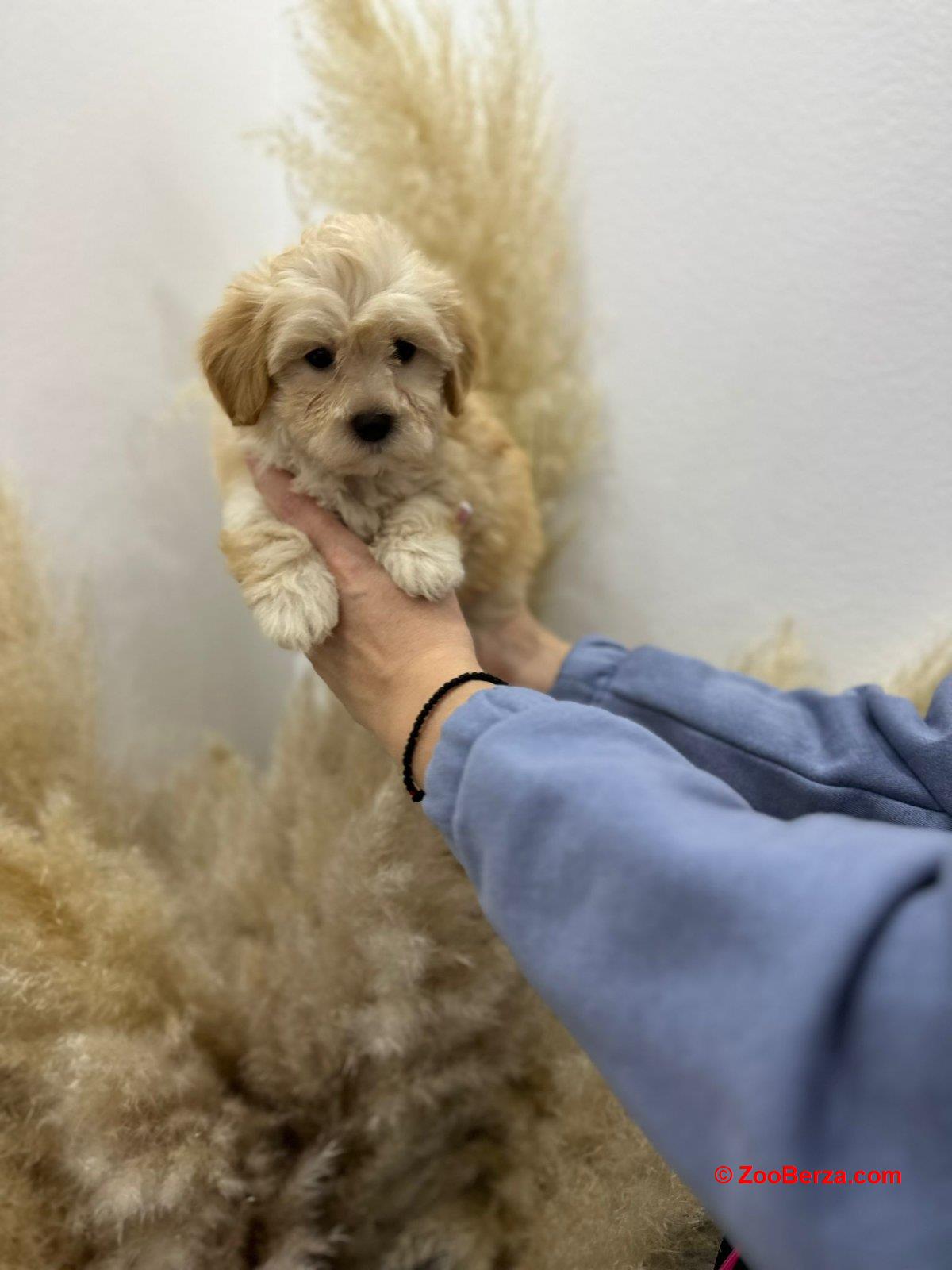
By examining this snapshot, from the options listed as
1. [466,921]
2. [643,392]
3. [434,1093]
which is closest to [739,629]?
[643,392]

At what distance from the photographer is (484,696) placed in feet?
2.25

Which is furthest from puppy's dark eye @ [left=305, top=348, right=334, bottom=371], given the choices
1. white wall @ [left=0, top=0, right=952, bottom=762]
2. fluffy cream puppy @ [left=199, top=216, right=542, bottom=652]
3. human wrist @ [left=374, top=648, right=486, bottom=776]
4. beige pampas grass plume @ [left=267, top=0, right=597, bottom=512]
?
white wall @ [left=0, top=0, right=952, bottom=762]

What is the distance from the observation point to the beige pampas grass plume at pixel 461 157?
112cm

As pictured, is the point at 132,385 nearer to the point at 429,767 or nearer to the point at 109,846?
the point at 109,846

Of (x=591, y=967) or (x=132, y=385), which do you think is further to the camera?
(x=132, y=385)

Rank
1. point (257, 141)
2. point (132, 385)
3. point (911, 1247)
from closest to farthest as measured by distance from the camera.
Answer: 1. point (911, 1247)
2. point (132, 385)
3. point (257, 141)

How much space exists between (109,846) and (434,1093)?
0.54m

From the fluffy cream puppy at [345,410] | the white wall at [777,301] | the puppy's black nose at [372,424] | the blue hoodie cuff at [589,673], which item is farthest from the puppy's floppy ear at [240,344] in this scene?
the white wall at [777,301]

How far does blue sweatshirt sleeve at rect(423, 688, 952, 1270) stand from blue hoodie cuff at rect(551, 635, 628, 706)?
0.58 metres

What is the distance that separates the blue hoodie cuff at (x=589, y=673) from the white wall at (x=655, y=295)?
0.35 m

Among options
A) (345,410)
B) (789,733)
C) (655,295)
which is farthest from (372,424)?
(655,295)

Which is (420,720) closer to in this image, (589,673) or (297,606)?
(297,606)

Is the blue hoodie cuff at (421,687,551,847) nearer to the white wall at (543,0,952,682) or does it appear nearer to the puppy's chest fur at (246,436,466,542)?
the puppy's chest fur at (246,436,466,542)

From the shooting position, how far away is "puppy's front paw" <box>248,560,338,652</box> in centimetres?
91
